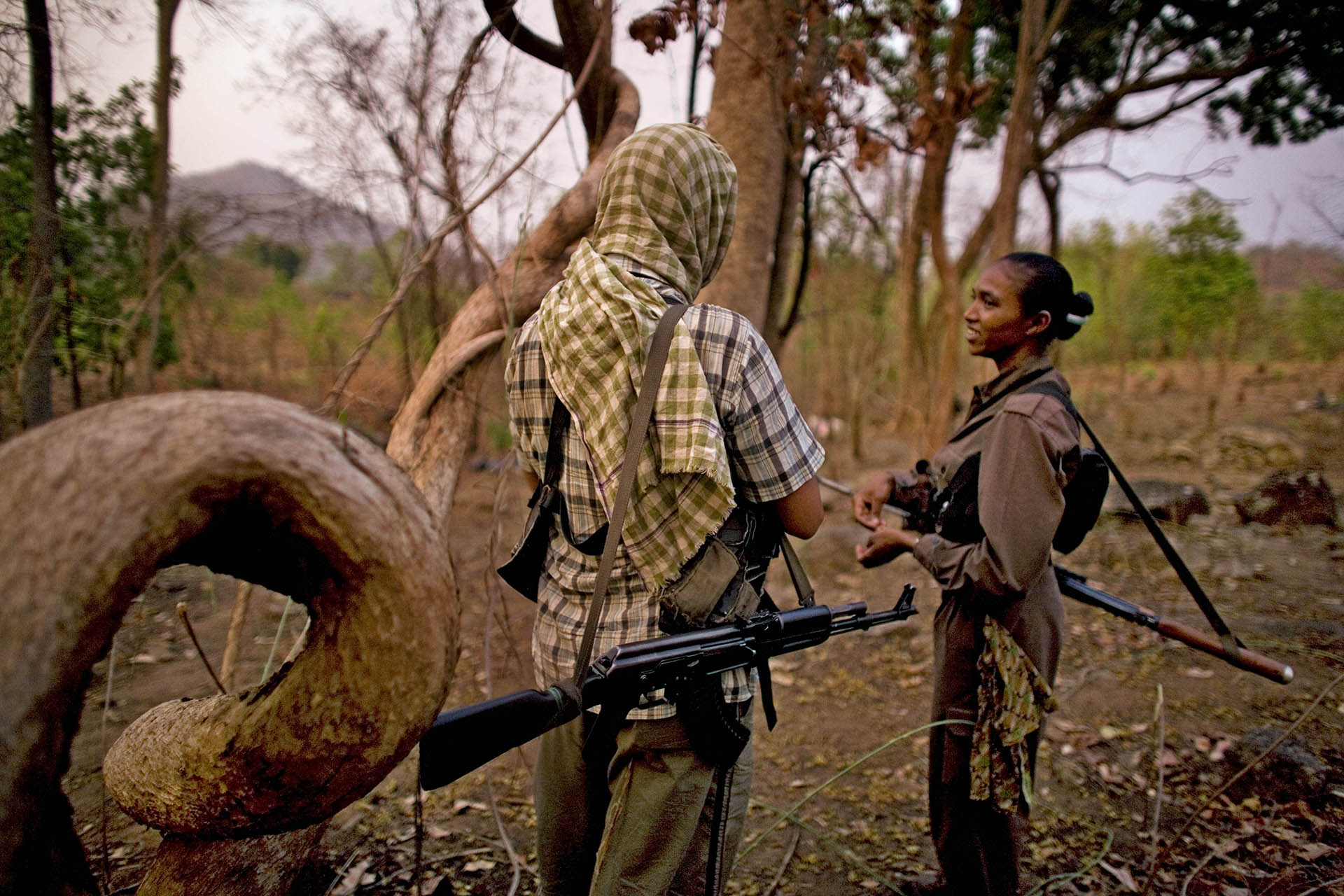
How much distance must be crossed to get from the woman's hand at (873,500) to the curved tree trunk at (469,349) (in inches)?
49.2

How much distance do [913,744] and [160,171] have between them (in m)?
7.26

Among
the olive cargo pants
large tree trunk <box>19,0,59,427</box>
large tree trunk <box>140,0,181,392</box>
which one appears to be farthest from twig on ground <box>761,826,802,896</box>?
large tree trunk <box>140,0,181,392</box>

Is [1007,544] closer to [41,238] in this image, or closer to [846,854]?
[846,854]

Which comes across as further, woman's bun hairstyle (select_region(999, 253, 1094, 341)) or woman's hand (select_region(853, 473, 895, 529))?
woman's hand (select_region(853, 473, 895, 529))

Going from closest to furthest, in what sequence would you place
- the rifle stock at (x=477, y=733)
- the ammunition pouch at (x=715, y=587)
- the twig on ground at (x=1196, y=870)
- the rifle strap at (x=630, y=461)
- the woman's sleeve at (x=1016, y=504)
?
the rifle stock at (x=477, y=733) → the rifle strap at (x=630, y=461) → the ammunition pouch at (x=715, y=587) → the woman's sleeve at (x=1016, y=504) → the twig on ground at (x=1196, y=870)

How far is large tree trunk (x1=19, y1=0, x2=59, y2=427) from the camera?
389 cm

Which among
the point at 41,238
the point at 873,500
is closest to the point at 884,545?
the point at 873,500

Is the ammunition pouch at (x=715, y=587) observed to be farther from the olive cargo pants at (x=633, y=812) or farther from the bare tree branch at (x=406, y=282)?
the bare tree branch at (x=406, y=282)

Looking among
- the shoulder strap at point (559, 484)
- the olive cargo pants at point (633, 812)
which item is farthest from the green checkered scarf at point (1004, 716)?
the shoulder strap at point (559, 484)

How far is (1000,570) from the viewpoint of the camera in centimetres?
178

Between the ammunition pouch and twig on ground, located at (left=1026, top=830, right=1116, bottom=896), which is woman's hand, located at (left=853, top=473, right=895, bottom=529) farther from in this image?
twig on ground, located at (left=1026, top=830, right=1116, bottom=896)

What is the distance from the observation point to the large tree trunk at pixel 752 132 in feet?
9.00

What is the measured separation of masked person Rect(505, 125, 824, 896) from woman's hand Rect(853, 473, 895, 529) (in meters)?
0.83

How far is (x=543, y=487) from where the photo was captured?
155 centimetres
